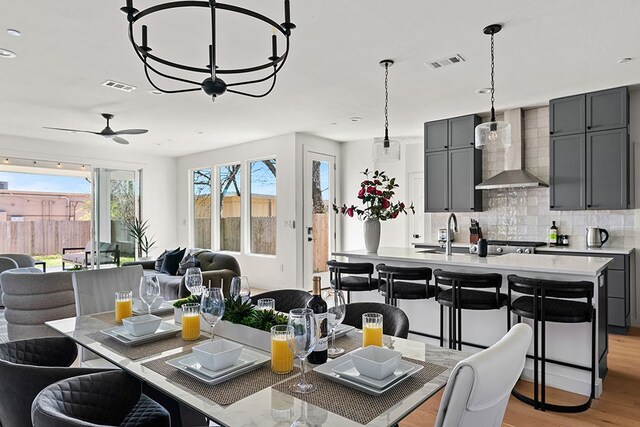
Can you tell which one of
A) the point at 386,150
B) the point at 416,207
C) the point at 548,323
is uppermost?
the point at 386,150

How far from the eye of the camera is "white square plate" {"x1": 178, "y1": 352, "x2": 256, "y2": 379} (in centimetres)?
132

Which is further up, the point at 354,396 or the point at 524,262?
the point at 524,262

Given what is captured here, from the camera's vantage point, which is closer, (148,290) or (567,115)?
(148,290)

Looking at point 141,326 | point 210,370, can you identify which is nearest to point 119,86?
point 141,326

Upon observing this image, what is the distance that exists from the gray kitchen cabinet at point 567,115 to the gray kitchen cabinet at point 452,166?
0.96 m

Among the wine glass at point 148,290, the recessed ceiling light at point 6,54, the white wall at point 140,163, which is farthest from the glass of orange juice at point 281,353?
the white wall at point 140,163

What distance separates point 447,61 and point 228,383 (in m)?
3.37

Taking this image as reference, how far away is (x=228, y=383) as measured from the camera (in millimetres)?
1293

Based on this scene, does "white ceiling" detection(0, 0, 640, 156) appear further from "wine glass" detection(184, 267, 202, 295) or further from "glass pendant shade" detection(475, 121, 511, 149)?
"wine glass" detection(184, 267, 202, 295)

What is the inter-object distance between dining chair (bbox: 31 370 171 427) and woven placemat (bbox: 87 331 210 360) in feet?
0.38

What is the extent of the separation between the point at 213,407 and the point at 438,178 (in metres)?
5.29

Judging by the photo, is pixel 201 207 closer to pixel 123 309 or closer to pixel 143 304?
pixel 143 304

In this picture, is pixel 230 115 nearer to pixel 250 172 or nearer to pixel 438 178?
pixel 250 172

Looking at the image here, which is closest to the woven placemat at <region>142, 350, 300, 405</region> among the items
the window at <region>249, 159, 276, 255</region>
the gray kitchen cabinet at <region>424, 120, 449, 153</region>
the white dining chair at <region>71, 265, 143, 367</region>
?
the white dining chair at <region>71, 265, 143, 367</region>
